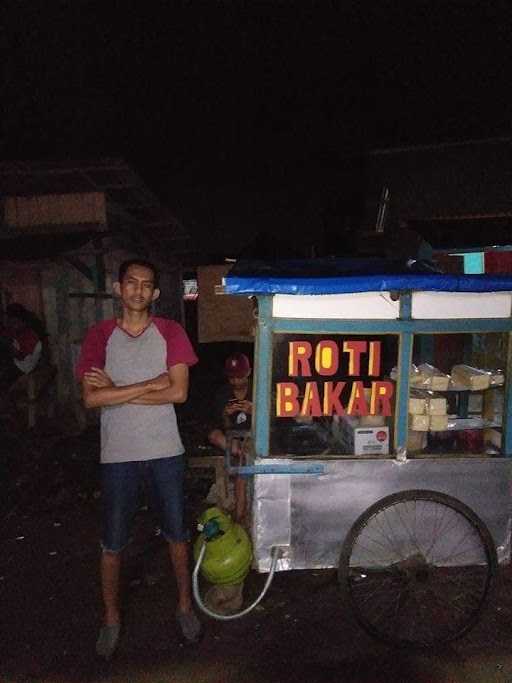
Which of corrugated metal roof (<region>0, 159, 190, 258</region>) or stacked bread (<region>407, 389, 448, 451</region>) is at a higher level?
corrugated metal roof (<region>0, 159, 190, 258</region>)

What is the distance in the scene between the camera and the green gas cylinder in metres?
3.79

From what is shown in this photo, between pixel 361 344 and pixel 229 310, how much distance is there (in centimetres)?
898

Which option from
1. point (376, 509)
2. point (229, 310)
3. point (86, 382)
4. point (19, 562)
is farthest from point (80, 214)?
point (376, 509)

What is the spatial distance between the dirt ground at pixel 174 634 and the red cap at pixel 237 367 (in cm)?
170

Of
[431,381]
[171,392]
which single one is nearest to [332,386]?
[431,381]

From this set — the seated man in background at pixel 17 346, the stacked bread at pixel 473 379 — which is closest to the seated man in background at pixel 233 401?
the stacked bread at pixel 473 379

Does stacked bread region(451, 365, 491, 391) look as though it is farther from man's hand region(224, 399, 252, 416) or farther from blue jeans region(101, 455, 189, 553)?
man's hand region(224, 399, 252, 416)

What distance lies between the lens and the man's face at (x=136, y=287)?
354cm

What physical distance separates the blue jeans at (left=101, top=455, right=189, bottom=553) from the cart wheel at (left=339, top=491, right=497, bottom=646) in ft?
3.51

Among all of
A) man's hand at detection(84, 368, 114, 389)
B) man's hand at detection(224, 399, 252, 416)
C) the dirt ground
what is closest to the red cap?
man's hand at detection(224, 399, 252, 416)

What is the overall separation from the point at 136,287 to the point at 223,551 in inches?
70.9

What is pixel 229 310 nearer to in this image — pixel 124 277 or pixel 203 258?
pixel 203 258

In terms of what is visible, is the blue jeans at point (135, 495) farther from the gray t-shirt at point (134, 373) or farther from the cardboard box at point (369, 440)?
the cardboard box at point (369, 440)

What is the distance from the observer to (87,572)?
4.80m
